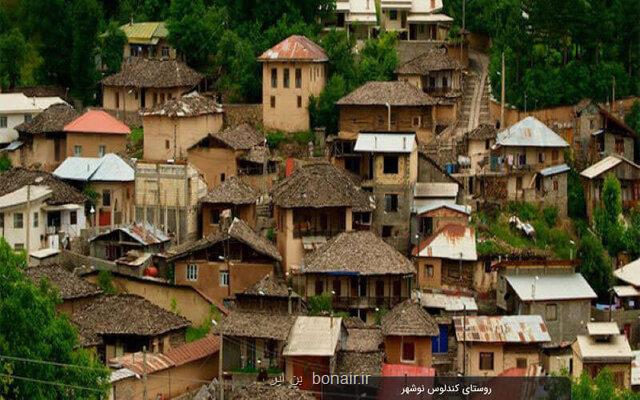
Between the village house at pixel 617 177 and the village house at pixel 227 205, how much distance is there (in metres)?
10.6

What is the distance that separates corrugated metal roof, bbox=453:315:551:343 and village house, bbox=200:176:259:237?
790 cm

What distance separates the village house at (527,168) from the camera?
225 feet

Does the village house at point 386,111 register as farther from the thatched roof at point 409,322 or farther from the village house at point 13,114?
the thatched roof at point 409,322

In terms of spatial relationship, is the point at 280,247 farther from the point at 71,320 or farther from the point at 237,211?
the point at 71,320

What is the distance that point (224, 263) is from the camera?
6316cm

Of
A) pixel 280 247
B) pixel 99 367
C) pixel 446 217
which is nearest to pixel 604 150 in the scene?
pixel 446 217

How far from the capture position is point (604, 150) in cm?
7131

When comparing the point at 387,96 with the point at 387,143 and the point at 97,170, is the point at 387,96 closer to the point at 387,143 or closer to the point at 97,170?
the point at 387,143

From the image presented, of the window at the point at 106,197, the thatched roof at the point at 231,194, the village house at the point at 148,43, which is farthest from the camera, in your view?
the village house at the point at 148,43

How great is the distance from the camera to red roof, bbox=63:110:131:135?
7081 centimetres

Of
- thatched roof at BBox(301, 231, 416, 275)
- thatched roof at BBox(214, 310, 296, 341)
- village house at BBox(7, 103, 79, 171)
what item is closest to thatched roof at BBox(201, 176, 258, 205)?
thatched roof at BBox(301, 231, 416, 275)

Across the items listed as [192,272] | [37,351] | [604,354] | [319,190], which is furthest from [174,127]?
[37,351]

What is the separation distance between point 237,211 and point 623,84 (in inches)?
560

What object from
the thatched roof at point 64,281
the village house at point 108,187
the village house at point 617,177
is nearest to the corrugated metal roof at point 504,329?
the village house at point 617,177
